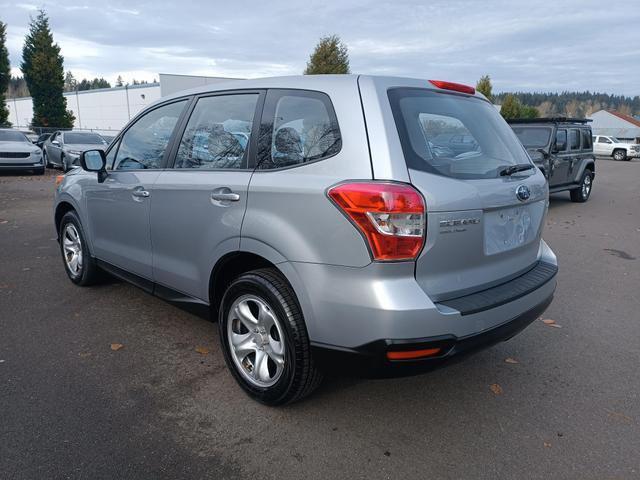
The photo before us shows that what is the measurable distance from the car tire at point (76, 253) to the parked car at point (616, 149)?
1663 inches

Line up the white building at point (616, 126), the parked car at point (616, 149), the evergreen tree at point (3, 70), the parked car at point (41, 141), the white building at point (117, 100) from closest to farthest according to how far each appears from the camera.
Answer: the parked car at point (41, 141)
the evergreen tree at point (3, 70)
the parked car at point (616, 149)
the white building at point (117, 100)
the white building at point (616, 126)

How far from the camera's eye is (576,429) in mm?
2770

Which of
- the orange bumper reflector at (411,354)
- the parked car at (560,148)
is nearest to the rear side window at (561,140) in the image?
the parked car at (560,148)

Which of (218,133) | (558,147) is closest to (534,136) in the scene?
(558,147)

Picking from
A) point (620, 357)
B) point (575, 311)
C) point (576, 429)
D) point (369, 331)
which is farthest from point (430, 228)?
point (575, 311)

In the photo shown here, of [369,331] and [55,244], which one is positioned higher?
[369,331]

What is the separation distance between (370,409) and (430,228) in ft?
4.04

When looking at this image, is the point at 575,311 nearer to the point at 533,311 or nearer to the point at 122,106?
the point at 533,311

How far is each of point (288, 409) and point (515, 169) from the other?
192 cm

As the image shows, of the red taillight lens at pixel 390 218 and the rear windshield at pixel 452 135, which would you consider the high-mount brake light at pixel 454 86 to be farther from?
the red taillight lens at pixel 390 218

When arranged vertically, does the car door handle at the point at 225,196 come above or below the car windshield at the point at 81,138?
below

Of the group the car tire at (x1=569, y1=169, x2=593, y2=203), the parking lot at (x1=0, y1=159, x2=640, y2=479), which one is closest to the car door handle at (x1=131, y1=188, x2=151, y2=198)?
the parking lot at (x1=0, y1=159, x2=640, y2=479)

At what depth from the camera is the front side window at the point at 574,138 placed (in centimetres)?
1167

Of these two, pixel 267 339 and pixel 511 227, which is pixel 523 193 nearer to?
pixel 511 227
